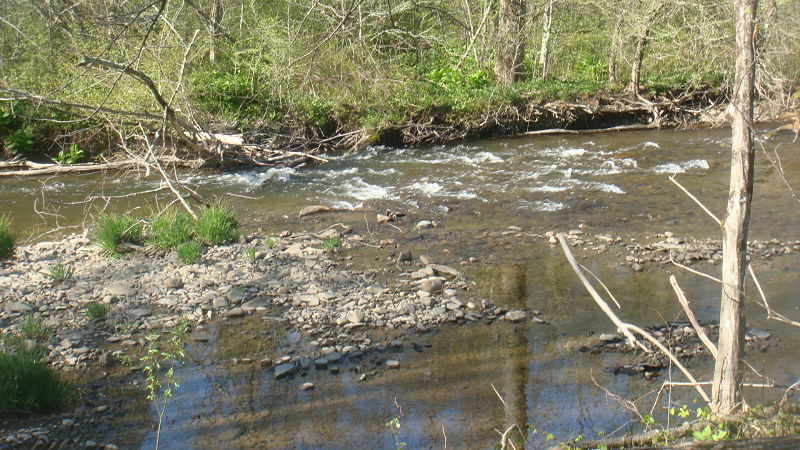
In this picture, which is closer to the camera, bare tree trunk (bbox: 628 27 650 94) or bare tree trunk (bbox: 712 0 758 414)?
bare tree trunk (bbox: 712 0 758 414)

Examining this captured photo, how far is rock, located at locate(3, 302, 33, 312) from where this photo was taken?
7.04 m

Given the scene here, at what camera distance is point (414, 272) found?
26.9ft

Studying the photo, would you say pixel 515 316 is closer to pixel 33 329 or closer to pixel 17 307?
pixel 33 329

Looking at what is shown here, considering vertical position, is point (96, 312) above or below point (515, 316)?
above

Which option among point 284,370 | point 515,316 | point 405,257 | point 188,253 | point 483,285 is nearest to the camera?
point 284,370

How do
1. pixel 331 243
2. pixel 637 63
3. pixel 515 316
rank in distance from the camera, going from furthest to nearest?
pixel 637 63
pixel 331 243
pixel 515 316

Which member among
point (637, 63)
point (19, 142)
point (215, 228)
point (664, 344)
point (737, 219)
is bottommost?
point (664, 344)

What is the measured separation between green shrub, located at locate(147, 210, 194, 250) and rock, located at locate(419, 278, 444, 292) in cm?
293

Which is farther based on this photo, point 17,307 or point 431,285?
point 431,285

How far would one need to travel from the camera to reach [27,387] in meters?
5.28

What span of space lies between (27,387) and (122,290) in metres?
2.35

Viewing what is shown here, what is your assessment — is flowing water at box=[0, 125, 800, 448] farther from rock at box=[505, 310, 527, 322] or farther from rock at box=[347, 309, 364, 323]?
rock at box=[347, 309, 364, 323]

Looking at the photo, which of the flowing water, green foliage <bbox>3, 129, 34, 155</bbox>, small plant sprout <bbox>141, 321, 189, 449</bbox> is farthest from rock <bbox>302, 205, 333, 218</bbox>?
green foliage <bbox>3, 129, 34, 155</bbox>

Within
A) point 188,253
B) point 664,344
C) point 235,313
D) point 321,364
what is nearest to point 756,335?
point 664,344
